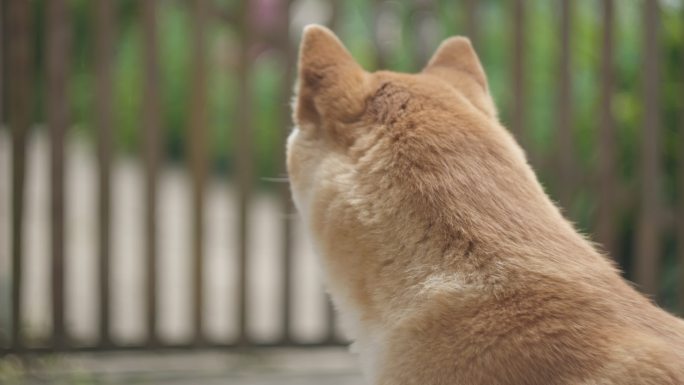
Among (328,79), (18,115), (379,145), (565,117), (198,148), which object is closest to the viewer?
(379,145)

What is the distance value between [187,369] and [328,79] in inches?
99.8

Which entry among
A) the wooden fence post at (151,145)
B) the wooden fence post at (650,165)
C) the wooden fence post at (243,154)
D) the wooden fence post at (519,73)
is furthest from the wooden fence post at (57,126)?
the wooden fence post at (650,165)

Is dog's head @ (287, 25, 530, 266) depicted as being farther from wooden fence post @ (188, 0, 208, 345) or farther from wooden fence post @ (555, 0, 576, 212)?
wooden fence post @ (555, 0, 576, 212)

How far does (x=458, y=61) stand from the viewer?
3.01 meters

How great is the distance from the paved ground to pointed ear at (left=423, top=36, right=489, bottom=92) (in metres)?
2.13

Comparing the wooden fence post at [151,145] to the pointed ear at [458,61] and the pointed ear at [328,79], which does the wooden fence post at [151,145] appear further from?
the pointed ear at [328,79]

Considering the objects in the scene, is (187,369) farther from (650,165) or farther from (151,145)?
(650,165)

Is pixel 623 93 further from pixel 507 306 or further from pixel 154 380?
pixel 507 306

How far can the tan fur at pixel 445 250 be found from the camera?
2242 millimetres

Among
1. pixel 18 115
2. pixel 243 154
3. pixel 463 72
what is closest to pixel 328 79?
pixel 463 72

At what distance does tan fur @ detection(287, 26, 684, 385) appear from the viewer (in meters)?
2.24

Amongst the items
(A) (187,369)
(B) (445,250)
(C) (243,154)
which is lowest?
(A) (187,369)

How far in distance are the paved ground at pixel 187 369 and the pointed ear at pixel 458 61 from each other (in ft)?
6.98

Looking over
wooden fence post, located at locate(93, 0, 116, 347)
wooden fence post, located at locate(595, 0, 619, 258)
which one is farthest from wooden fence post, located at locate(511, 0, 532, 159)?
wooden fence post, located at locate(93, 0, 116, 347)
